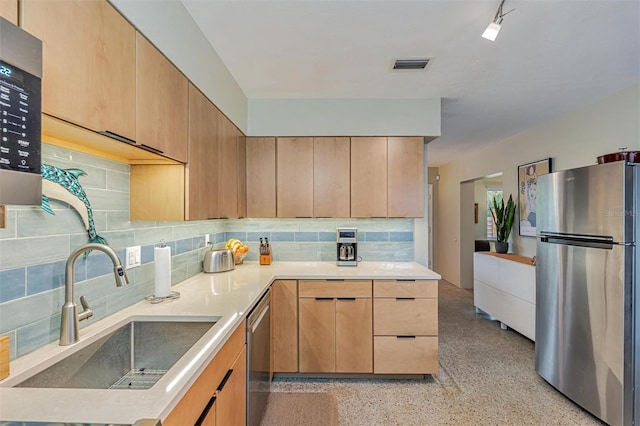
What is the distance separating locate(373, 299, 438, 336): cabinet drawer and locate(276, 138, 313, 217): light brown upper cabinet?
3.69ft

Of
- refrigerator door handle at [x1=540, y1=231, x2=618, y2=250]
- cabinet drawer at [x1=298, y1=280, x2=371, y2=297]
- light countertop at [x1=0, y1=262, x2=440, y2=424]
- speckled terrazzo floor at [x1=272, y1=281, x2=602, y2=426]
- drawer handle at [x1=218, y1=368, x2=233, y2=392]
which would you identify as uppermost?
refrigerator door handle at [x1=540, y1=231, x2=618, y2=250]

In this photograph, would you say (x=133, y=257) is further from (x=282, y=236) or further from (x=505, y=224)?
(x=505, y=224)

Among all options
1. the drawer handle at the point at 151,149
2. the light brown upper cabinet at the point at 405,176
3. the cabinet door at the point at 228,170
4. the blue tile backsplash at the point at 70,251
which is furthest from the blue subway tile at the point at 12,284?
the light brown upper cabinet at the point at 405,176

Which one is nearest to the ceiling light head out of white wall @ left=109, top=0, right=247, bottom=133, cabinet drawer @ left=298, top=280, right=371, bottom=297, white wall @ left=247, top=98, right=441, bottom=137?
white wall @ left=247, top=98, right=441, bottom=137

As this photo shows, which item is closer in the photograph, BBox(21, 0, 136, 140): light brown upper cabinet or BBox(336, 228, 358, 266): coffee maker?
BBox(21, 0, 136, 140): light brown upper cabinet

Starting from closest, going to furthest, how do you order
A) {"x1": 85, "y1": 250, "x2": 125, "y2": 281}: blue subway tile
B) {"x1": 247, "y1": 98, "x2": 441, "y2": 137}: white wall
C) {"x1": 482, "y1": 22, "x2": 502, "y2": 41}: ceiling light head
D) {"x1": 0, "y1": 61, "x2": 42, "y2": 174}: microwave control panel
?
{"x1": 0, "y1": 61, "x2": 42, "y2": 174}: microwave control panel
{"x1": 85, "y1": 250, "x2": 125, "y2": 281}: blue subway tile
{"x1": 482, "y1": 22, "x2": 502, "y2": 41}: ceiling light head
{"x1": 247, "y1": 98, "x2": 441, "y2": 137}: white wall

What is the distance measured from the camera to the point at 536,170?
3.76 metres

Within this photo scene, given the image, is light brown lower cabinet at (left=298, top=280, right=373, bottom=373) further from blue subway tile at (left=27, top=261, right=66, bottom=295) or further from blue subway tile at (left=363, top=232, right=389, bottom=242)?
blue subway tile at (left=27, top=261, right=66, bottom=295)

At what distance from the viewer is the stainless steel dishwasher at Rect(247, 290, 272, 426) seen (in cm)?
179

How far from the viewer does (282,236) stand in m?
3.27

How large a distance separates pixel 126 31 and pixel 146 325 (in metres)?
1.32

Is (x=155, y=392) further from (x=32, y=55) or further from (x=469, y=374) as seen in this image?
(x=469, y=374)

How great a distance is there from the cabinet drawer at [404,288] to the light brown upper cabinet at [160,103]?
1823mm

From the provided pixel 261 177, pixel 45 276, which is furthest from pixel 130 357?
pixel 261 177
